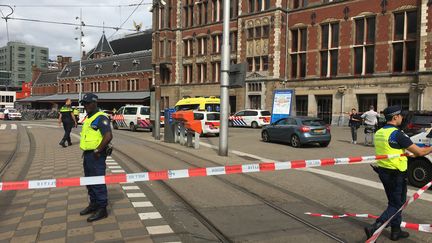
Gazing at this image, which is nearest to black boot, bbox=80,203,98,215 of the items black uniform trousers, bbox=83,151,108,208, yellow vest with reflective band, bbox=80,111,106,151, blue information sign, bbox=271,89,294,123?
black uniform trousers, bbox=83,151,108,208

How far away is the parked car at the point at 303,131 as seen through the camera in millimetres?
17047

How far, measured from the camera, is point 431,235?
207 inches

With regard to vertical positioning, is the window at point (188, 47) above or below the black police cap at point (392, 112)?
above

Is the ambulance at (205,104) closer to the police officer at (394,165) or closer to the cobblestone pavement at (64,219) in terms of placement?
the cobblestone pavement at (64,219)

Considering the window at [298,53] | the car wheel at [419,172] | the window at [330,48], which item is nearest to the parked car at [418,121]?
the car wheel at [419,172]

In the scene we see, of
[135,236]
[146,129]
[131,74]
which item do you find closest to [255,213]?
[135,236]

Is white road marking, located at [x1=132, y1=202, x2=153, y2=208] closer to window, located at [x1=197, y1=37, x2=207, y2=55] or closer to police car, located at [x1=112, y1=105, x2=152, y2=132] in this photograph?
police car, located at [x1=112, y1=105, x2=152, y2=132]

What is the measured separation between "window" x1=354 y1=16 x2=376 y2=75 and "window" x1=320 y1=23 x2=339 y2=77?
6.09ft

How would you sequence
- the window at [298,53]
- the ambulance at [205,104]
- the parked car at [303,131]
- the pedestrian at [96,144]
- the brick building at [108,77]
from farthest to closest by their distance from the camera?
the brick building at [108,77] → the window at [298,53] → the ambulance at [205,104] → the parked car at [303,131] → the pedestrian at [96,144]

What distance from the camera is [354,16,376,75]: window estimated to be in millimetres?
33312

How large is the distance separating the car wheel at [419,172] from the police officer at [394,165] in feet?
A: 12.5

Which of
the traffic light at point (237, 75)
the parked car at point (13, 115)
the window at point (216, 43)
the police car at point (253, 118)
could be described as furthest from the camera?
the parked car at point (13, 115)

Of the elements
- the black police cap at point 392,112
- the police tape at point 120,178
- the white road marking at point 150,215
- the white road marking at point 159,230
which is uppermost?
the black police cap at point 392,112

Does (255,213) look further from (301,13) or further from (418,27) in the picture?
(301,13)
